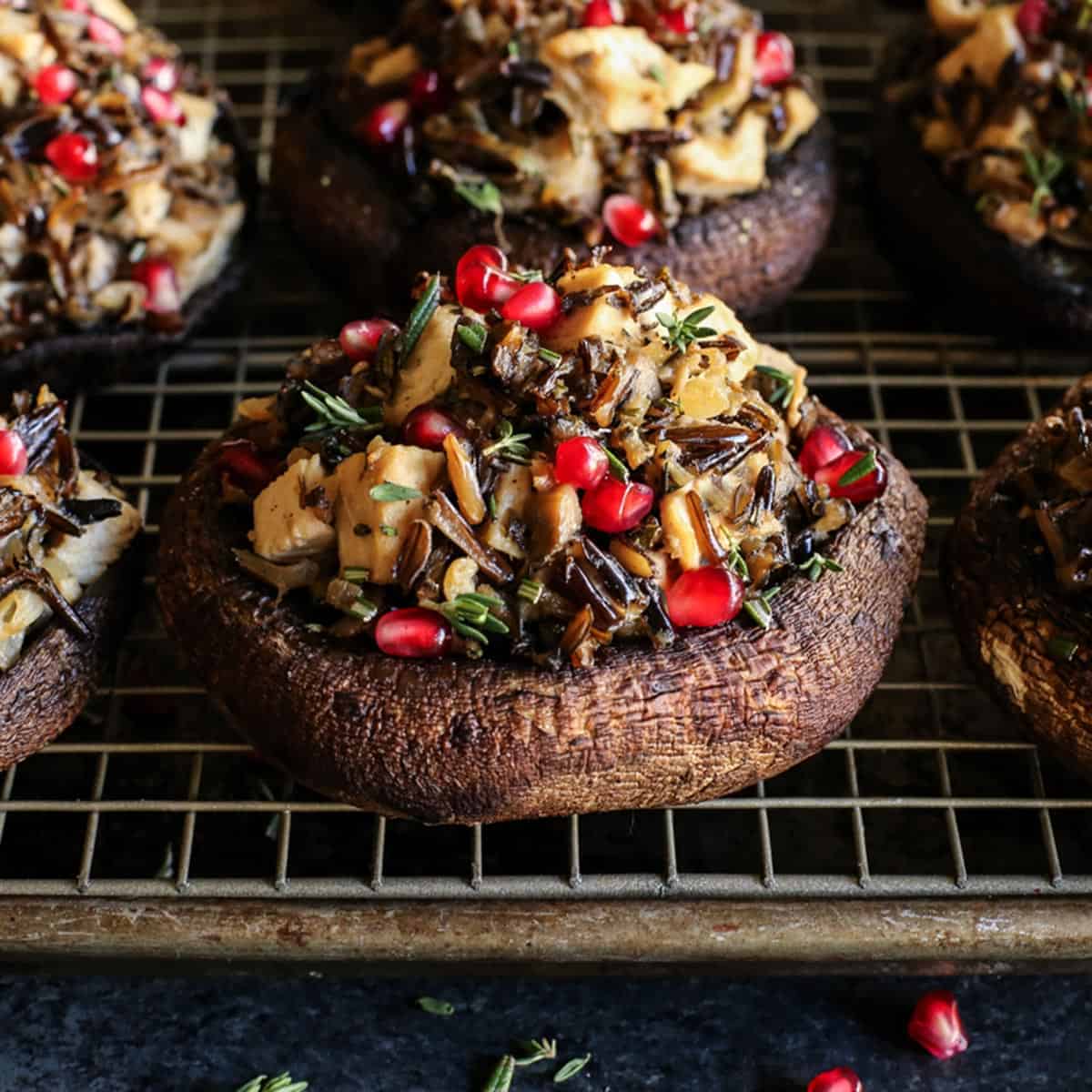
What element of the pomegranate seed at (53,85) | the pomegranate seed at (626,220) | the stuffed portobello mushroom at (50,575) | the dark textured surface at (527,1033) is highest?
the pomegranate seed at (53,85)

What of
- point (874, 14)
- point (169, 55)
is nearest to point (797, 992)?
point (169, 55)

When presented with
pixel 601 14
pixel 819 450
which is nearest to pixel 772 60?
Result: pixel 601 14

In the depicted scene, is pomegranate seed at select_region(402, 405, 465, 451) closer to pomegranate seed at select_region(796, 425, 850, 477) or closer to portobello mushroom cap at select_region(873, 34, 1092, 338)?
pomegranate seed at select_region(796, 425, 850, 477)

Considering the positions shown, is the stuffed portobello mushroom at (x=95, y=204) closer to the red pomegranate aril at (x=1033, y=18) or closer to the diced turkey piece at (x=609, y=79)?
the diced turkey piece at (x=609, y=79)

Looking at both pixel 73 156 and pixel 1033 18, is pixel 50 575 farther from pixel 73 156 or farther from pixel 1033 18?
pixel 1033 18

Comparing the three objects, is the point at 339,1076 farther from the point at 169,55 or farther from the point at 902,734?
the point at 169,55

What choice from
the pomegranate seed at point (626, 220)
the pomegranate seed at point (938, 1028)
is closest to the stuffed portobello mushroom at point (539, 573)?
the pomegranate seed at point (938, 1028)
